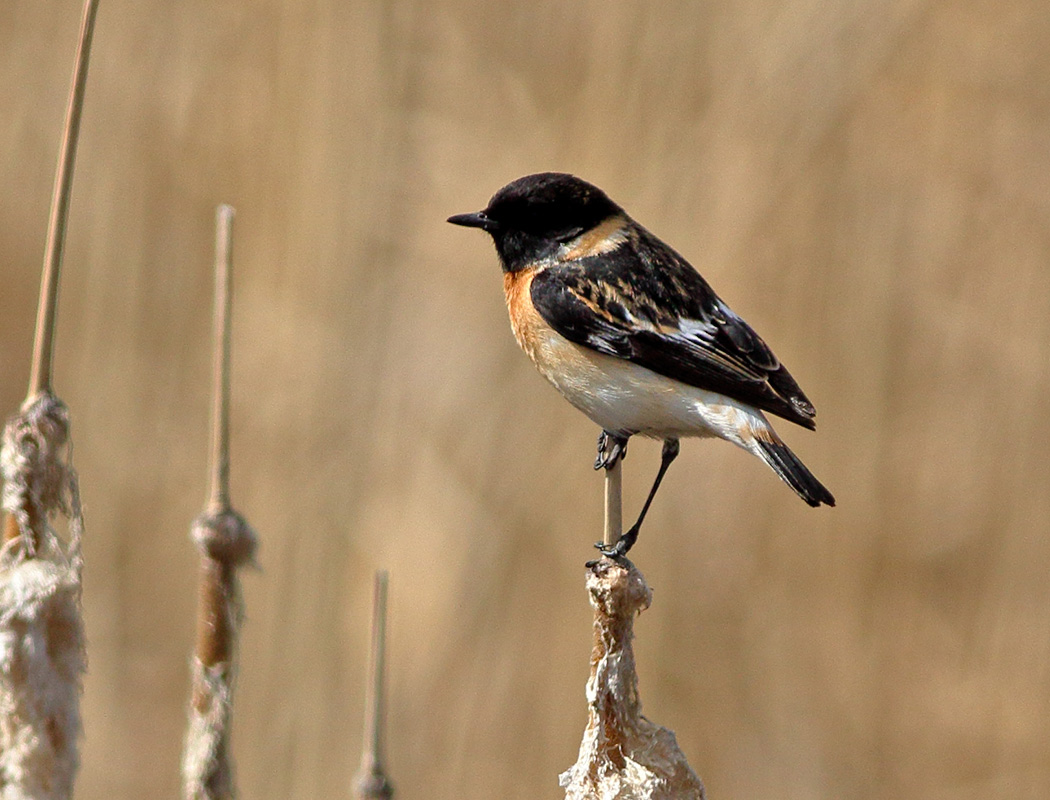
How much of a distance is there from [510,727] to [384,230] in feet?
5.86

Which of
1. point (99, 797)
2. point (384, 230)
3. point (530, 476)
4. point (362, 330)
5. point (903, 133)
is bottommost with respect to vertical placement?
point (99, 797)

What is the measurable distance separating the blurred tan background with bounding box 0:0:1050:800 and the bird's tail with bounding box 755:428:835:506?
150 cm

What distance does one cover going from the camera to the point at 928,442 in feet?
13.8

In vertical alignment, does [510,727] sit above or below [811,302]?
below

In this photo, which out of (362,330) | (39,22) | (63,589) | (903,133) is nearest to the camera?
(63,589)

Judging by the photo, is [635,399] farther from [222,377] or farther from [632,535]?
[222,377]

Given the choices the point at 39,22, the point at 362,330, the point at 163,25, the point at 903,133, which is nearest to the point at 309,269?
the point at 362,330

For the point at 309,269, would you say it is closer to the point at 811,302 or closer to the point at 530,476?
the point at 530,476

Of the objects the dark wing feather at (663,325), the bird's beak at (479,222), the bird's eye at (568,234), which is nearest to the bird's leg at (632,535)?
the dark wing feather at (663,325)

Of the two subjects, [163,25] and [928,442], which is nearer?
[928,442]

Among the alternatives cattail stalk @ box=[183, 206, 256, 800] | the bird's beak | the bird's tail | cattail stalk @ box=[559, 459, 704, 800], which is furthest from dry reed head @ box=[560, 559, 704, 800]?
the bird's beak

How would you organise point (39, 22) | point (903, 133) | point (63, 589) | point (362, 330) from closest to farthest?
point (63, 589) → point (903, 133) → point (362, 330) → point (39, 22)

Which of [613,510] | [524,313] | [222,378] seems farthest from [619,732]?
[524,313]

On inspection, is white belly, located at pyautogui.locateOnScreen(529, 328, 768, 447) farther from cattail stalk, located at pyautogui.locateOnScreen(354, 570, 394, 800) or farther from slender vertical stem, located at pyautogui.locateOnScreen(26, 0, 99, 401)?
slender vertical stem, located at pyautogui.locateOnScreen(26, 0, 99, 401)
